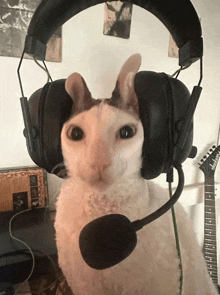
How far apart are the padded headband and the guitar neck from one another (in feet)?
0.89

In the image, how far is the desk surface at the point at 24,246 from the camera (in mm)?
408

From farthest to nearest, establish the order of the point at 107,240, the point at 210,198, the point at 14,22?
1. the point at 210,198
2. the point at 14,22
3. the point at 107,240

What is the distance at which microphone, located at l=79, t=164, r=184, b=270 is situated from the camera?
10.1 inches

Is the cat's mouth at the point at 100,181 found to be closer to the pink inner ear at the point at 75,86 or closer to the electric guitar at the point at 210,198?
the pink inner ear at the point at 75,86

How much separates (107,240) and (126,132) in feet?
0.43

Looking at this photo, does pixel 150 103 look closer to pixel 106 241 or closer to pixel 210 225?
pixel 106 241

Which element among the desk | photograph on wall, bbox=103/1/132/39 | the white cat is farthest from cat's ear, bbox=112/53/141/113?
the desk

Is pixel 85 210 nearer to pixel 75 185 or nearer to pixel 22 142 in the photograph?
pixel 75 185

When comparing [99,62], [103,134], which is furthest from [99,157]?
[99,62]

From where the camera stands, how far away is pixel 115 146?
0.27 meters

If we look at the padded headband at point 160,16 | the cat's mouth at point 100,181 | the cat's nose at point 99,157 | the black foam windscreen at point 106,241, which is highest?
the padded headband at point 160,16

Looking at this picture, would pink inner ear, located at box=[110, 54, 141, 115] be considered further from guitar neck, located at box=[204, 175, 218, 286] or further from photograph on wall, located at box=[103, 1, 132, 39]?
guitar neck, located at box=[204, 175, 218, 286]

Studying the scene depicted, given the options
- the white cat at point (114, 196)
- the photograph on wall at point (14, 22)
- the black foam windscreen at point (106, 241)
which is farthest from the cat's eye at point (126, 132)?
the photograph on wall at point (14, 22)

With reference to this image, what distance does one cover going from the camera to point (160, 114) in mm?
282
